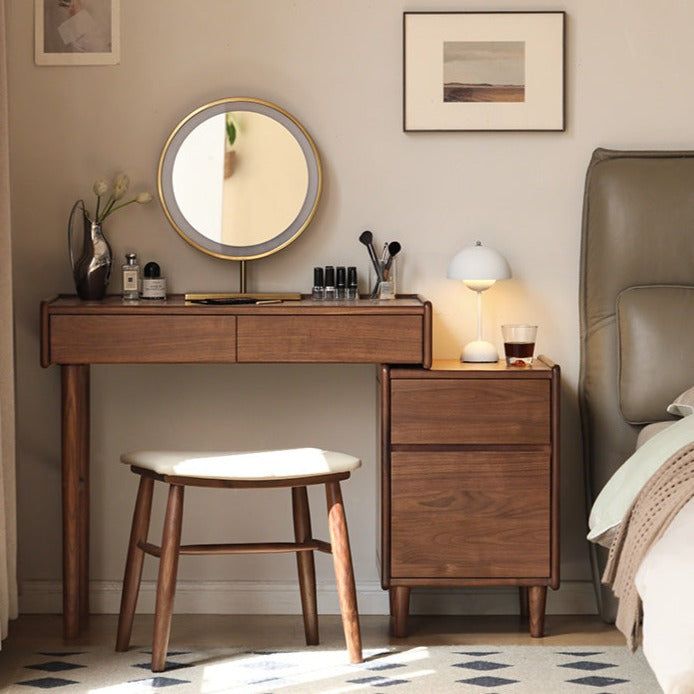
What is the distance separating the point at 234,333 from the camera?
304cm

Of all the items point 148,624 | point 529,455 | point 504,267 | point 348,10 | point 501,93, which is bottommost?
point 148,624

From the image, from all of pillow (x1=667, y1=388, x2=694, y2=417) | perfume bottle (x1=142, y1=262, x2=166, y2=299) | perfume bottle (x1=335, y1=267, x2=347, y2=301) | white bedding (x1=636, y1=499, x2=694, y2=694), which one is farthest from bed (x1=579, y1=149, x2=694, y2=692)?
perfume bottle (x1=142, y1=262, x2=166, y2=299)

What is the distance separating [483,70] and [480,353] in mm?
780

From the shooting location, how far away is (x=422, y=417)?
3.07 metres

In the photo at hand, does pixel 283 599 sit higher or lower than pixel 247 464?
lower

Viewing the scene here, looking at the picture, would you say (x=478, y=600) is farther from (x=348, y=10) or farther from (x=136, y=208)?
(x=348, y=10)

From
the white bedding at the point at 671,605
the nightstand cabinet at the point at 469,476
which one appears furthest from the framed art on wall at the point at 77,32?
the white bedding at the point at 671,605

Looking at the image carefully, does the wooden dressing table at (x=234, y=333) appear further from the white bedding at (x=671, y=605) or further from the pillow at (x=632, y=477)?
the white bedding at (x=671, y=605)

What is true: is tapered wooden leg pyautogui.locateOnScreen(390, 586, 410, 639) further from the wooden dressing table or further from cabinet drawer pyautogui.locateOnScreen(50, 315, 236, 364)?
cabinet drawer pyautogui.locateOnScreen(50, 315, 236, 364)

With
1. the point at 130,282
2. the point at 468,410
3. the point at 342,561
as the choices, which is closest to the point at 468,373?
the point at 468,410

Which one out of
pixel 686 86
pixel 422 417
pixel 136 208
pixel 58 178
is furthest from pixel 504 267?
pixel 58 178

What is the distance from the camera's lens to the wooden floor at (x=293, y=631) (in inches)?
123

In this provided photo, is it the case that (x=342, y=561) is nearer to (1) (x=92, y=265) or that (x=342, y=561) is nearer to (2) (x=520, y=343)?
(2) (x=520, y=343)

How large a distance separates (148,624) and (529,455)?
3.63ft
